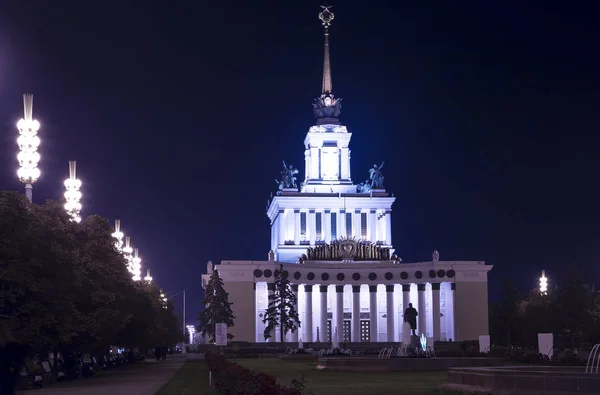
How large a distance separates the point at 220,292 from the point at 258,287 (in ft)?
56.9

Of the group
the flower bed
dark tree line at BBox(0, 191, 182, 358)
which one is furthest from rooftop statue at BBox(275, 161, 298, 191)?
the flower bed

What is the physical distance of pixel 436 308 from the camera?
117125mm

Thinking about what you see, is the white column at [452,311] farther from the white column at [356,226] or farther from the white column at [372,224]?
the white column at [356,226]

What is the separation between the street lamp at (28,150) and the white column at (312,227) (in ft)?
297

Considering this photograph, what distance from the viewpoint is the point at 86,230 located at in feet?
168

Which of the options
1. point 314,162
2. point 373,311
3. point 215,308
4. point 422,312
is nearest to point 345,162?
point 314,162

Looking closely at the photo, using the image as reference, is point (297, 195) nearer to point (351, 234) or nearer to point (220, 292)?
point (351, 234)

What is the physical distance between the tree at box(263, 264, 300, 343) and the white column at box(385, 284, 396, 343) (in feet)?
51.0

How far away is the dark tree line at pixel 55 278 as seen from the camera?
120 feet

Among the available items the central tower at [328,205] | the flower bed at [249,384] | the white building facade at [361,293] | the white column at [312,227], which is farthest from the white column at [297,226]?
the flower bed at [249,384]

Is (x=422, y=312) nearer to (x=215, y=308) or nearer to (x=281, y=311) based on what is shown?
(x=281, y=311)

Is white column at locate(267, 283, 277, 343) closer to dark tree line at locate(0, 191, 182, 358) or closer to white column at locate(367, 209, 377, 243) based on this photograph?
white column at locate(367, 209, 377, 243)

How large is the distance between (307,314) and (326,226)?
22.1m

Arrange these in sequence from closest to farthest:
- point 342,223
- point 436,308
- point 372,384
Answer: point 372,384 → point 436,308 → point 342,223
